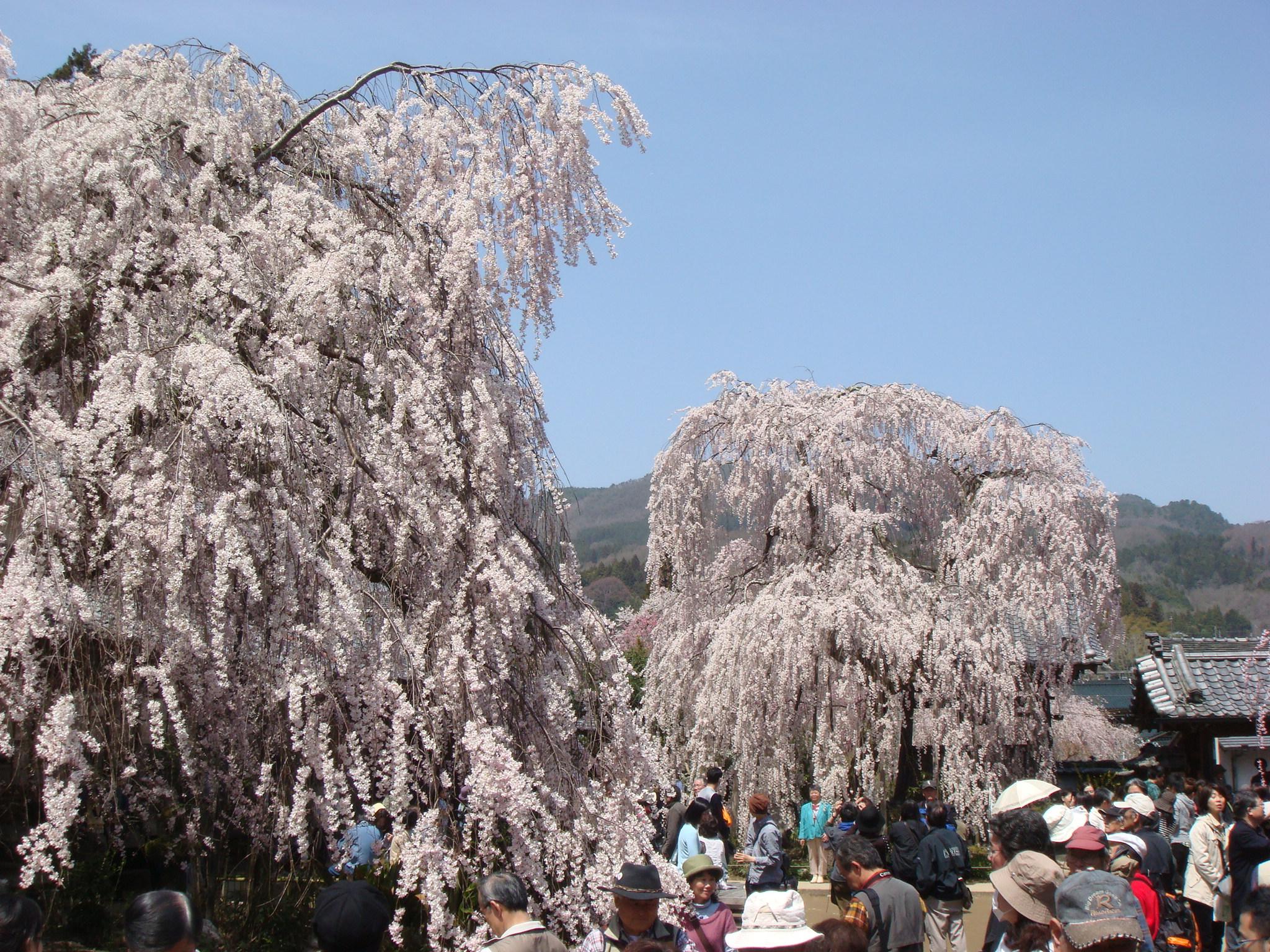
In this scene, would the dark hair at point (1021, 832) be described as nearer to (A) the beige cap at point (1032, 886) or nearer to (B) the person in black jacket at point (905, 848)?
(A) the beige cap at point (1032, 886)

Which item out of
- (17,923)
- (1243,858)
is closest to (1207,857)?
(1243,858)

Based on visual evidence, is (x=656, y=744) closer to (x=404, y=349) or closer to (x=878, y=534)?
(x=404, y=349)

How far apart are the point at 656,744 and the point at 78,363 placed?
143 inches

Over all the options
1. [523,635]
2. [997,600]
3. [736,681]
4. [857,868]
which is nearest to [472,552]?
[523,635]

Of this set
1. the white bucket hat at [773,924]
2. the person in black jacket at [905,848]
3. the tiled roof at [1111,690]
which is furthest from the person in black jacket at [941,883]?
the tiled roof at [1111,690]

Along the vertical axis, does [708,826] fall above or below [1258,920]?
below

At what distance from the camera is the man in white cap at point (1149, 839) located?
6.58 meters

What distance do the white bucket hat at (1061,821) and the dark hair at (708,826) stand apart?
2.73m

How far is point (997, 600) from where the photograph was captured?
12695mm

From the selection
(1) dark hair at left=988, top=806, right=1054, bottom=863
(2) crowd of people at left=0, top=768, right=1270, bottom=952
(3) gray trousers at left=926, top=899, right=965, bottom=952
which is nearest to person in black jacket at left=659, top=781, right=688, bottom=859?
(2) crowd of people at left=0, top=768, right=1270, bottom=952

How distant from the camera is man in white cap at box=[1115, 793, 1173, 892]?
658 cm

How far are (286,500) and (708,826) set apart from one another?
411cm

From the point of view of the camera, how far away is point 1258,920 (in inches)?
157

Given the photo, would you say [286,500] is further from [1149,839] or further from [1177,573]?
[1177,573]
